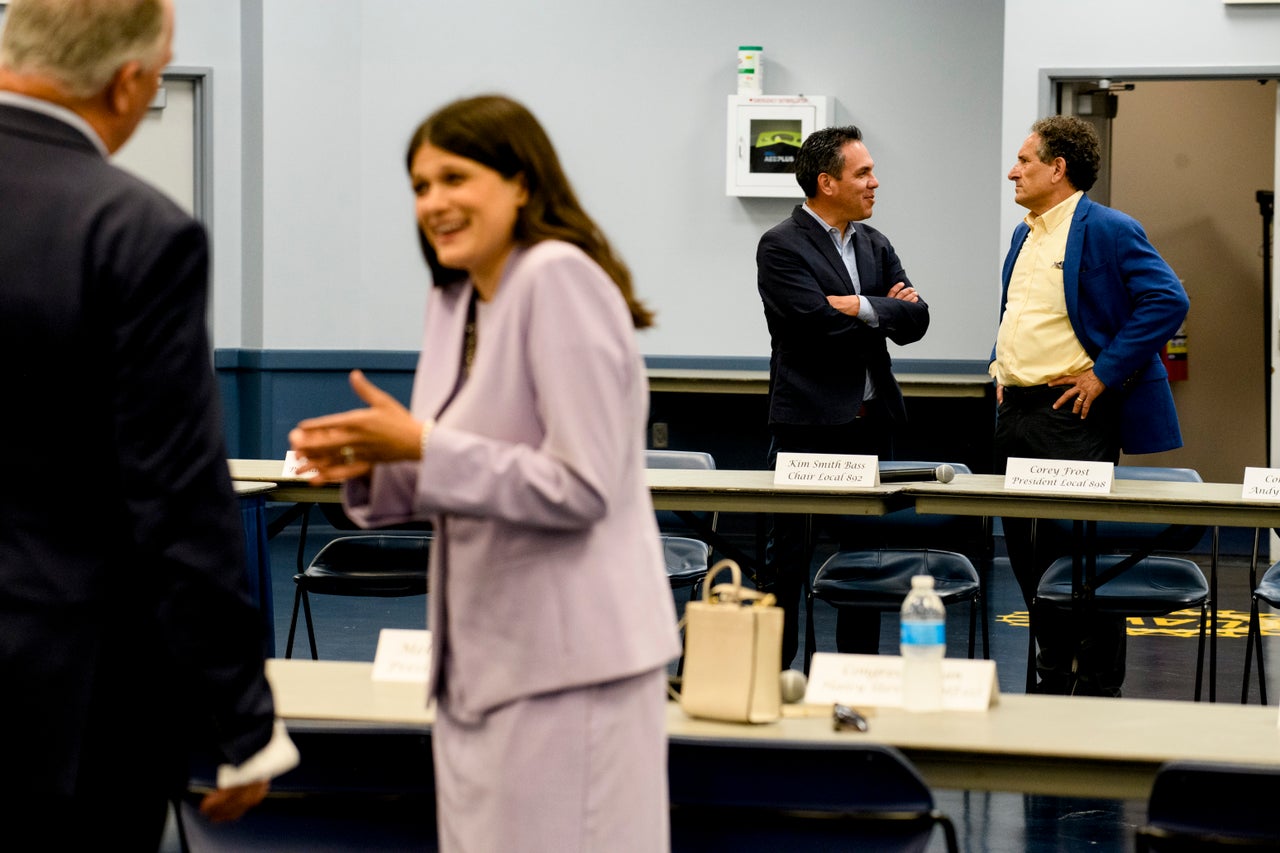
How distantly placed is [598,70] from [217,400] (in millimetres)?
7030

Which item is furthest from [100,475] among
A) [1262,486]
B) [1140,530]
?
[1140,530]

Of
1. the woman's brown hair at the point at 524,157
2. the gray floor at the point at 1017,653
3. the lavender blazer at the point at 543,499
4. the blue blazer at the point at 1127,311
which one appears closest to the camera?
the lavender blazer at the point at 543,499

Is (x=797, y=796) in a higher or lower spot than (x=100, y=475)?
lower

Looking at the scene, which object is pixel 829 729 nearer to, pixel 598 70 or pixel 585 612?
pixel 585 612

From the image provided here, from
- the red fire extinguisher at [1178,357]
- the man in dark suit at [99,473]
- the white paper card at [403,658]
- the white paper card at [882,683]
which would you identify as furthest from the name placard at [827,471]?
the red fire extinguisher at [1178,357]

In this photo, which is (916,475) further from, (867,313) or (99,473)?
(99,473)

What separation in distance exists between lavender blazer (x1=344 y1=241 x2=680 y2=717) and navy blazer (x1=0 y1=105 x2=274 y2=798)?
22 cm

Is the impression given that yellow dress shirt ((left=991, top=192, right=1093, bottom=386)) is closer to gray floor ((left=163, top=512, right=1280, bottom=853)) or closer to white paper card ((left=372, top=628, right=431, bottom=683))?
gray floor ((left=163, top=512, right=1280, bottom=853))

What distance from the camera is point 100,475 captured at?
1398 millimetres

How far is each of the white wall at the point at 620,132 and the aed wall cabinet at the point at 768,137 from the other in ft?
0.51

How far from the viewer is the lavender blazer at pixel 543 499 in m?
1.47

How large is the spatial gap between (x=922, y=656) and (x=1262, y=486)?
2.24 meters

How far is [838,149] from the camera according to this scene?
4555 mm

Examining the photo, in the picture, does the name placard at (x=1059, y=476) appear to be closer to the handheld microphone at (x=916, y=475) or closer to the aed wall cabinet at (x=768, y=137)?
the handheld microphone at (x=916, y=475)
